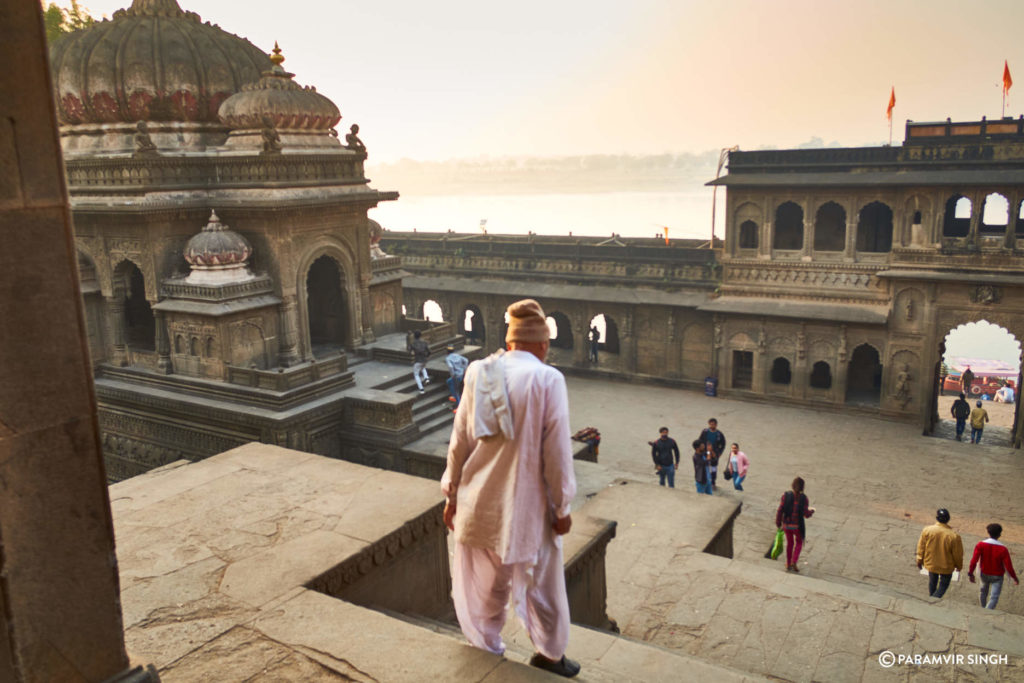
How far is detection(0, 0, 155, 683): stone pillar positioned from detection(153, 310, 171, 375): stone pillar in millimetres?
12990

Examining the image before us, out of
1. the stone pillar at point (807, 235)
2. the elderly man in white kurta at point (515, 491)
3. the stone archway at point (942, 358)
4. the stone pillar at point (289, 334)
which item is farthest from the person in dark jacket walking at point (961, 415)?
the elderly man in white kurta at point (515, 491)

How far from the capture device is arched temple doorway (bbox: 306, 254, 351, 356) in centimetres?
1770

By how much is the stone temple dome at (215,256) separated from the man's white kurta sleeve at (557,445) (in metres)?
12.1

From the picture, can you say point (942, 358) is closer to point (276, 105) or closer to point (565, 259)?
point (565, 259)

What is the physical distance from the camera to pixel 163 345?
1482 centimetres

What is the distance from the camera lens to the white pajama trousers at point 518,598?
3670 mm

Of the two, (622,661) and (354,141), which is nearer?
(622,661)

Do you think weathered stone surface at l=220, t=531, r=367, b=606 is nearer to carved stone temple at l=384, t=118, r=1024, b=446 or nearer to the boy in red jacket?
the boy in red jacket

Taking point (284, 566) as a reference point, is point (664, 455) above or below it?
below

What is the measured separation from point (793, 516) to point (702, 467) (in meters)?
3.53

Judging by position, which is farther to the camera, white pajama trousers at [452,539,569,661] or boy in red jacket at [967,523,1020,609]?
boy in red jacket at [967,523,1020,609]

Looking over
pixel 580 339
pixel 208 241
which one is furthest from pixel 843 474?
pixel 208 241

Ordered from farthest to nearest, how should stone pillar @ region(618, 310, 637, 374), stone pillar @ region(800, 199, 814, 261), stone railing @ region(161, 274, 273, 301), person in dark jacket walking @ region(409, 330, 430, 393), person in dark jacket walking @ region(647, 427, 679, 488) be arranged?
stone pillar @ region(618, 310, 637, 374), stone pillar @ region(800, 199, 814, 261), person in dark jacket walking @ region(409, 330, 430, 393), stone railing @ region(161, 274, 273, 301), person in dark jacket walking @ region(647, 427, 679, 488)

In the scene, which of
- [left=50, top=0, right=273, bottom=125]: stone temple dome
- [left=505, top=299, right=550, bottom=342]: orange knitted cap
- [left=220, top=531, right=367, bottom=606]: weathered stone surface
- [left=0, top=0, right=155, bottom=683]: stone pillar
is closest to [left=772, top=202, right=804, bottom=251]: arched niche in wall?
[left=50, top=0, right=273, bottom=125]: stone temple dome
